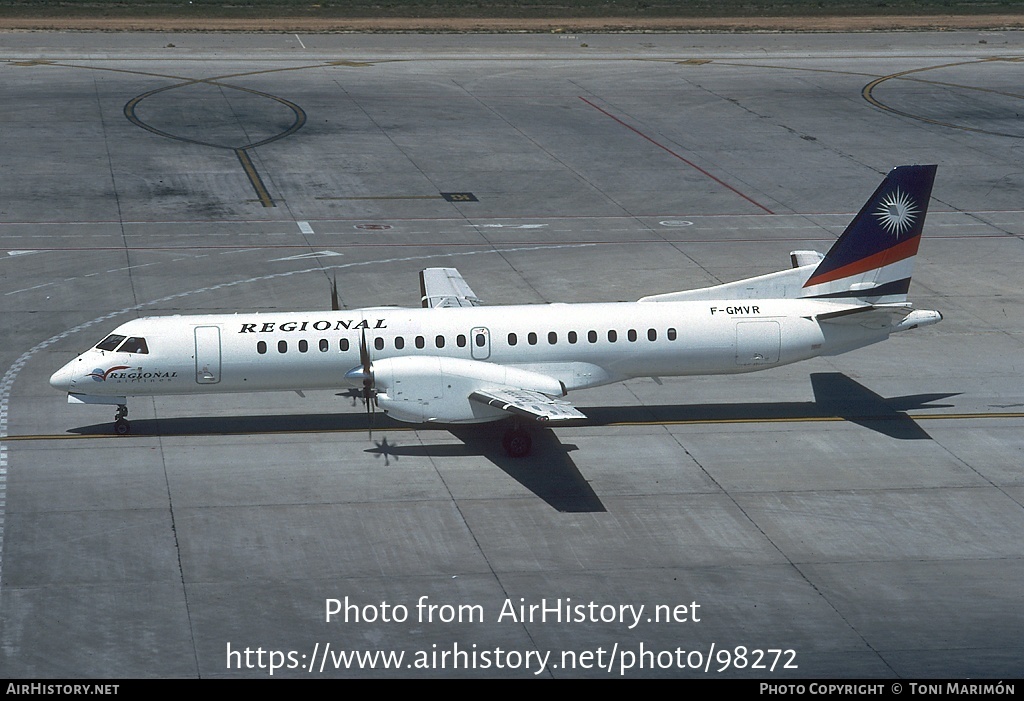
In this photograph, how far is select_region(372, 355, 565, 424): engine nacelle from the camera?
32.1 meters

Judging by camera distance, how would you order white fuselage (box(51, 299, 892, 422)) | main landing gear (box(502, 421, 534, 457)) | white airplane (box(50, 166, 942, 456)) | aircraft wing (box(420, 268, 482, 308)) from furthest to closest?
1. aircraft wing (box(420, 268, 482, 308))
2. white fuselage (box(51, 299, 892, 422))
3. main landing gear (box(502, 421, 534, 457))
4. white airplane (box(50, 166, 942, 456))

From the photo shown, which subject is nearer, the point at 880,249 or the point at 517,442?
the point at 517,442

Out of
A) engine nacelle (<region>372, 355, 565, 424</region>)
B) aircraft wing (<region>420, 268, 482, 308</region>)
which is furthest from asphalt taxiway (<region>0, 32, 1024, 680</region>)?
aircraft wing (<region>420, 268, 482, 308</region>)

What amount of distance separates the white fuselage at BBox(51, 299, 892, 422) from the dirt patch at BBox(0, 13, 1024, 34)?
64986 mm

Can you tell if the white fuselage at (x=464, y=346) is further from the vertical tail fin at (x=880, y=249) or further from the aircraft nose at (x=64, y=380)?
the vertical tail fin at (x=880, y=249)

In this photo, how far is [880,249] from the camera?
35969mm

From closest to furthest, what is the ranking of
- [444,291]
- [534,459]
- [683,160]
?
[534,459] < [444,291] < [683,160]

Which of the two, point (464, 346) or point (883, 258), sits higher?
point (883, 258)

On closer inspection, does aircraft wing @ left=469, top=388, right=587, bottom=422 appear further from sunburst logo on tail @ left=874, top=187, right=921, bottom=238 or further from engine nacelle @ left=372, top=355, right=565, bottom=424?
sunburst logo on tail @ left=874, top=187, right=921, bottom=238

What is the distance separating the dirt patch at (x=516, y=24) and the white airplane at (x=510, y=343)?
64648 millimetres

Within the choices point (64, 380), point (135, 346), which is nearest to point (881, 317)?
point (135, 346)

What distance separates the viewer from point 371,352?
111ft

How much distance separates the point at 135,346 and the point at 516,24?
70951mm

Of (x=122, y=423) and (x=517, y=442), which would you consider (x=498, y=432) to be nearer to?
(x=517, y=442)
